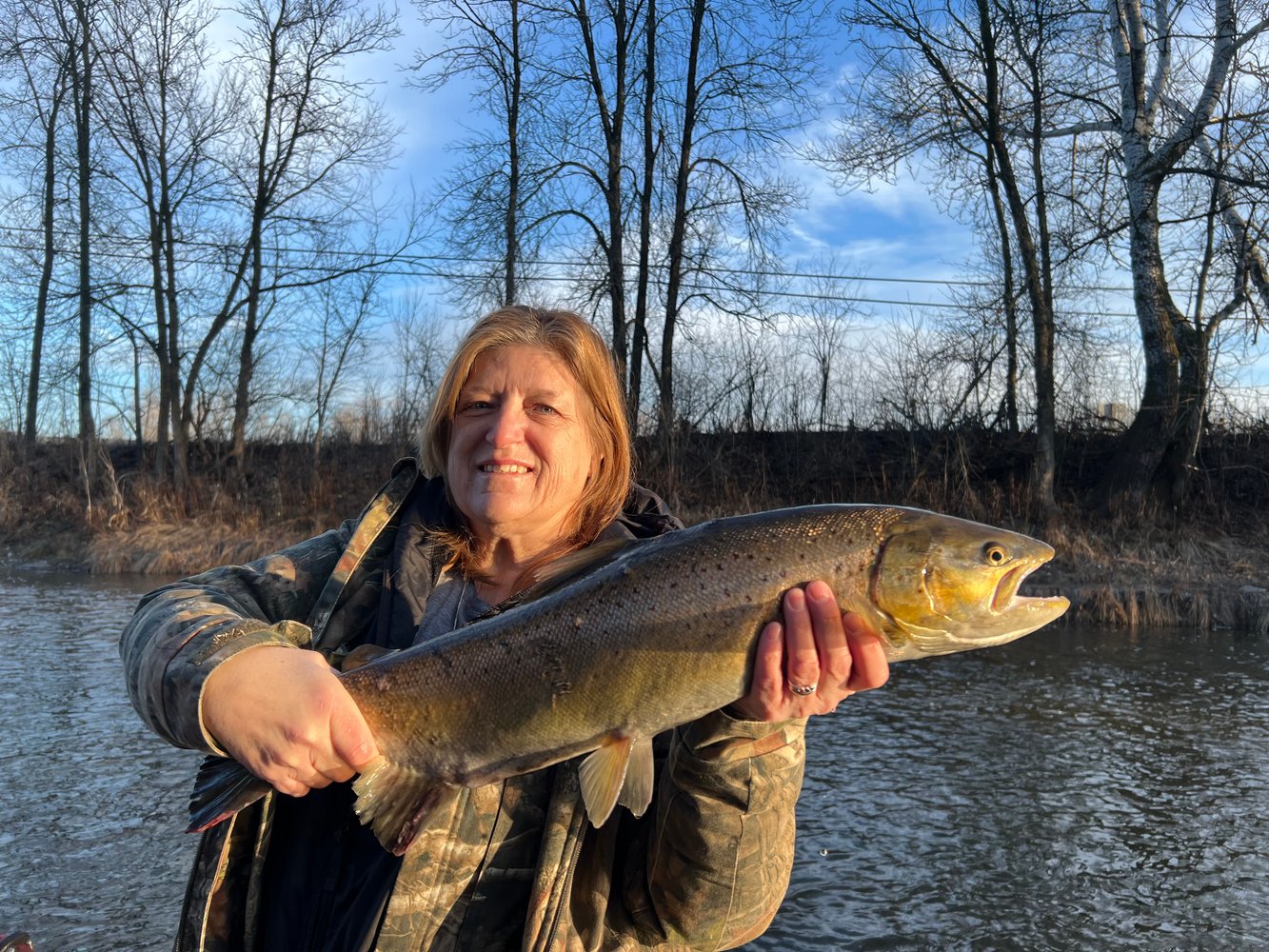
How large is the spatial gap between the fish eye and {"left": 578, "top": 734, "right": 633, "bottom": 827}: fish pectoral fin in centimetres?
102

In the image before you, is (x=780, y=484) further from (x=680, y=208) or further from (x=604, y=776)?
(x=604, y=776)

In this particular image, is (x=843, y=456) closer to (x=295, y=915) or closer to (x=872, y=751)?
(x=872, y=751)

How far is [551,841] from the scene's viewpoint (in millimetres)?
2082

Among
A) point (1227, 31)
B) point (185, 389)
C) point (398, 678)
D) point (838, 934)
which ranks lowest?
point (838, 934)

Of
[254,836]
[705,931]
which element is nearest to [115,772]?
[254,836]

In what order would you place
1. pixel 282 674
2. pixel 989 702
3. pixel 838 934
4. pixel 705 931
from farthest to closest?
pixel 989 702 < pixel 838 934 < pixel 705 931 < pixel 282 674

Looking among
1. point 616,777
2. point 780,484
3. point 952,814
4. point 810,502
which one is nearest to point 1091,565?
point 810,502

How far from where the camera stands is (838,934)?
5.20 m

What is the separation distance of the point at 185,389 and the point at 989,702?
68.2 feet

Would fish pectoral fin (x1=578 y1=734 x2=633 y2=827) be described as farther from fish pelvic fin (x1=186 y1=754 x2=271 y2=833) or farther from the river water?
the river water

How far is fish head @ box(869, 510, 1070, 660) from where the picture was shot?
225 cm

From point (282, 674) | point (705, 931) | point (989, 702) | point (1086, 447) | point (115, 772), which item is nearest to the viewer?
point (282, 674)

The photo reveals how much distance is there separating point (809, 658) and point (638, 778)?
501 mm

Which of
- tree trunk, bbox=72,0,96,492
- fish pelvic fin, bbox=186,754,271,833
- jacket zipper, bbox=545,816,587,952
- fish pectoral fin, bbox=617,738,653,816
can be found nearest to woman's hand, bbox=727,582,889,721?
fish pectoral fin, bbox=617,738,653,816
